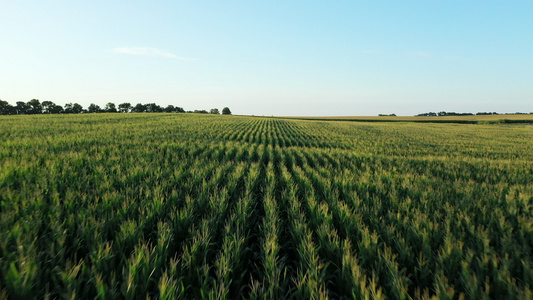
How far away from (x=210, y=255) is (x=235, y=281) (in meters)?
0.59

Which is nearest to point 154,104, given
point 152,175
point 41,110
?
point 41,110

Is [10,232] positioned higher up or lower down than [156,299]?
higher up

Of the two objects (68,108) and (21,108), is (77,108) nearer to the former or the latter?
(68,108)

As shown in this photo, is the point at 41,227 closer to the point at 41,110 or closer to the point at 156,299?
the point at 156,299

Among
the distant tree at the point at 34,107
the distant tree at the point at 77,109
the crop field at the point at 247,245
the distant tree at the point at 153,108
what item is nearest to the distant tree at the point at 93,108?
the distant tree at the point at 77,109

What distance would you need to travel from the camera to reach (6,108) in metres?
78.7

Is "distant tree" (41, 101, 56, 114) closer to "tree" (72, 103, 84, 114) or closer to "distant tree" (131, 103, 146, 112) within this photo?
"tree" (72, 103, 84, 114)

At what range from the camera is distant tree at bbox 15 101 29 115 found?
3206 inches

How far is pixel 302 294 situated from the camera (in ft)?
6.82

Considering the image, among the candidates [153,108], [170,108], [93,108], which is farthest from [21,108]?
[170,108]

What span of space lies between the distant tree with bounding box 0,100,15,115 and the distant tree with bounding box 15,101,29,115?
1.27 m

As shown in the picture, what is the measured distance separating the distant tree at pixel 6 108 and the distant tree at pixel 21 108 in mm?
1270

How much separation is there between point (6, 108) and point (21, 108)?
3.89 metres

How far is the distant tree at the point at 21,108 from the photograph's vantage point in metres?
81.4
